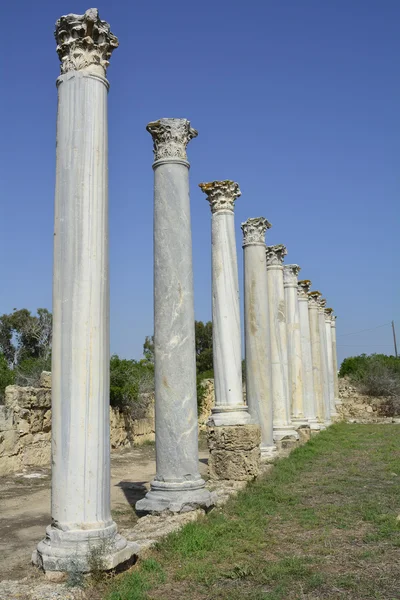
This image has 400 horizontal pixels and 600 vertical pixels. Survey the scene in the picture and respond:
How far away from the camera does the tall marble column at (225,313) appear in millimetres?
11391

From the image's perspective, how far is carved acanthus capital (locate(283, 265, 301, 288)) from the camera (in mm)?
20219

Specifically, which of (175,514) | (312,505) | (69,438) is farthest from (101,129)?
(312,505)

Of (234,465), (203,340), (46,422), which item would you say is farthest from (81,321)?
(203,340)

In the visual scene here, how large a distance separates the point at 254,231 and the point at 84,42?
29.0 feet

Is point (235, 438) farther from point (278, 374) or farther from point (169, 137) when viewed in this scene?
point (169, 137)

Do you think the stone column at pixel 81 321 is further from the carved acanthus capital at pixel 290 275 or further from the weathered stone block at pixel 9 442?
the carved acanthus capital at pixel 290 275

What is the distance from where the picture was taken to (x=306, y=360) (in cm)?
2200

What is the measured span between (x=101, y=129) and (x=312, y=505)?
594 centimetres

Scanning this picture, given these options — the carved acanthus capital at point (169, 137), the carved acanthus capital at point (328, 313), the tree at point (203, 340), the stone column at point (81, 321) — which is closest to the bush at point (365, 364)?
the carved acanthus capital at point (328, 313)

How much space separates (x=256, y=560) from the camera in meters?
5.85

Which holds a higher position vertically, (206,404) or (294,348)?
(294,348)

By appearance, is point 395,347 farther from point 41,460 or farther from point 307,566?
point 307,566

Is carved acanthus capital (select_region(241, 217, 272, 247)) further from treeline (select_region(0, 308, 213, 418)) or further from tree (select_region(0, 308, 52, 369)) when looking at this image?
tree (select_region(0, 308, 52, 369))

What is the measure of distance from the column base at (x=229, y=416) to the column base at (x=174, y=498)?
2937 mm
